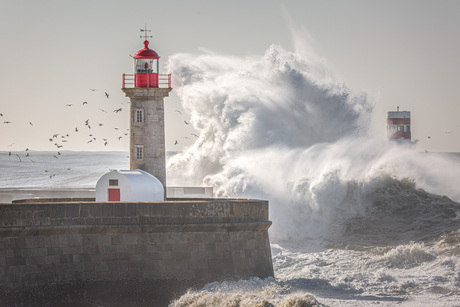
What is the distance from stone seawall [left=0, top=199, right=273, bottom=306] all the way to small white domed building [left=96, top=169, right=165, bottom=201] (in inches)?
92.5

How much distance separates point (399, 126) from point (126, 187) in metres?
12.4

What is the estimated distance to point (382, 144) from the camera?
26375mm

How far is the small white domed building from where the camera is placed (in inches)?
690

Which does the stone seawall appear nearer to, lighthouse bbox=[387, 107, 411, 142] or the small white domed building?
the small white domed building

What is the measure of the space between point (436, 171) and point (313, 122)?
4.25 m

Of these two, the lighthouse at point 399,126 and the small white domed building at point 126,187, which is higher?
the lighthouse at point 399,126

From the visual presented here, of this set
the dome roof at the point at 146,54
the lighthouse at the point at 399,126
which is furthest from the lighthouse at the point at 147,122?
the lighthouse at the point at 399,126

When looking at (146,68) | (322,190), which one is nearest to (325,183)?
(322,190)

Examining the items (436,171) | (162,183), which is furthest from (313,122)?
(162,183)

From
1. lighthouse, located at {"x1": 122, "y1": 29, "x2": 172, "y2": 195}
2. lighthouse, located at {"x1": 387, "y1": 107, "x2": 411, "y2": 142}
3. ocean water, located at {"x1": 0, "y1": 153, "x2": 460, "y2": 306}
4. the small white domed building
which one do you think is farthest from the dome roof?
lighthouse, located at {"x1": 387, "y1": 107, "x2": 411, "y2": 142}

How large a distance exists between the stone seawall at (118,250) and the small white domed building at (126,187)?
2.35 m

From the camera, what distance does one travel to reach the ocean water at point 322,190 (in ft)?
53.1

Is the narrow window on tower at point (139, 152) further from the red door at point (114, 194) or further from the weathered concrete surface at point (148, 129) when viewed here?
the red door at point (114, 194)

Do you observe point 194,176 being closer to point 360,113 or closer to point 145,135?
point 360,113
